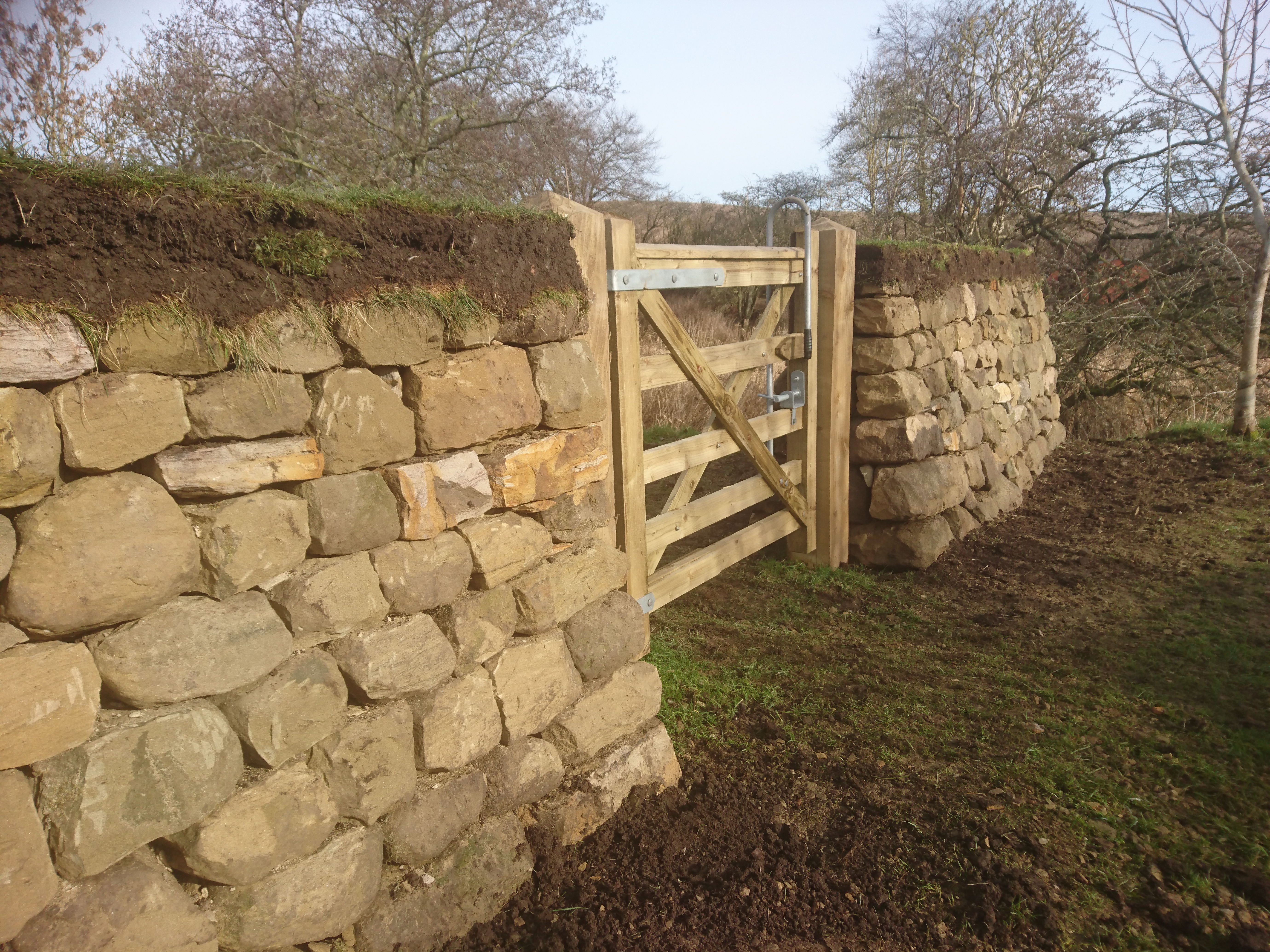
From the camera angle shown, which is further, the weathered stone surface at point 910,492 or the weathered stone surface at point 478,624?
the weathered stone surface at point 910,492

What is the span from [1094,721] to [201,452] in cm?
347

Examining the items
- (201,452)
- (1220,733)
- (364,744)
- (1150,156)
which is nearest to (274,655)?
(364,744)

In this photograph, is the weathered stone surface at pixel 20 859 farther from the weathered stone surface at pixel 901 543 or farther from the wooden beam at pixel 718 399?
the weathered stone surface at pixel 901 543

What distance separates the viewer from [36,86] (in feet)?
20.0

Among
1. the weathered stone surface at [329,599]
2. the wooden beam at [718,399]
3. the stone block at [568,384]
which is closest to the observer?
the weathered stone surface at [329,599]

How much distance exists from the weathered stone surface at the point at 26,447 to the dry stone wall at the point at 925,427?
4548 mm

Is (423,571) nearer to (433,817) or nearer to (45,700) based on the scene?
(433,817)

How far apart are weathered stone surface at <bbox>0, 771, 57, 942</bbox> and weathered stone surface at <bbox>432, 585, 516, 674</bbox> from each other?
1006mm

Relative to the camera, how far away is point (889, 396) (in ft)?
17.3

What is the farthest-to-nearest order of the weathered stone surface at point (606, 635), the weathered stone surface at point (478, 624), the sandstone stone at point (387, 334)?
the weathered stone surface at point (606, 635) < the weathered stone surface at point (478, 624) < the sandstone stone at point (387, 334)

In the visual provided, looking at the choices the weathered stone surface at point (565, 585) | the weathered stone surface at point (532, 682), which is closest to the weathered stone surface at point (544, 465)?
the weathered stone surface at point (565, 585)

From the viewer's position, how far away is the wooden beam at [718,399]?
3.83 meters

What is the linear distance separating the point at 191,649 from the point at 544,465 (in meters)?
1.16

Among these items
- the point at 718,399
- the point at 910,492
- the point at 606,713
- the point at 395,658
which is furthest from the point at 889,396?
the point at 395,658
